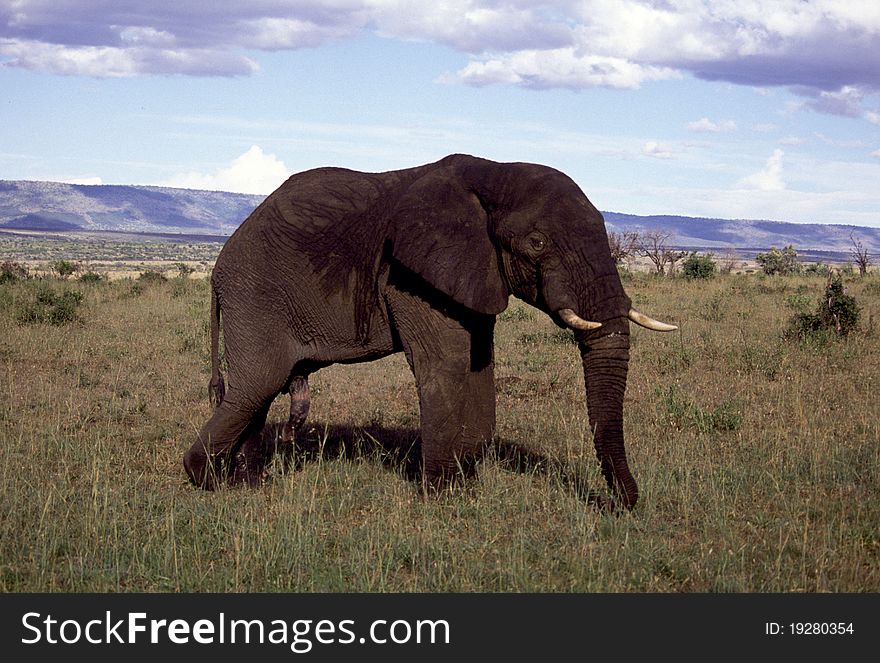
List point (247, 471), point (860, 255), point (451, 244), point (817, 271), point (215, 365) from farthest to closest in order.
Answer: point (817, 271) → point (860, 255) → point (215, 365) → point (247, 471) → point (451, 244)

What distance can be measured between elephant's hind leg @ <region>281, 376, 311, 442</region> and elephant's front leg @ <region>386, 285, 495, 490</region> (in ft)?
5.46

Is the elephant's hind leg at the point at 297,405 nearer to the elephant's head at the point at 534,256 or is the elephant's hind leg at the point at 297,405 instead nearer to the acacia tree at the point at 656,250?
the elephant's head at the point at 534,256

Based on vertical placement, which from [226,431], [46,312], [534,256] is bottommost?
[46,312]

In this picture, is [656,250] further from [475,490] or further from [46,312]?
[475,490]

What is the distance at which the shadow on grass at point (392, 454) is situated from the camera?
802cm

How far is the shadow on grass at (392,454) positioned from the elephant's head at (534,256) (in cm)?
89

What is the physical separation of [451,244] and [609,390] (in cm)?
147

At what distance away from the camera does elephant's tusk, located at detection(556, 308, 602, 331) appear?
21.7ft

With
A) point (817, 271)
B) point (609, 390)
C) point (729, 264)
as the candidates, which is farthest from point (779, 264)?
point (609, 390)

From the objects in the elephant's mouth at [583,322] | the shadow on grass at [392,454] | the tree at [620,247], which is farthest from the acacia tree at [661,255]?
the elephant's mouth at [583,322]

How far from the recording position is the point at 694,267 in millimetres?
34812

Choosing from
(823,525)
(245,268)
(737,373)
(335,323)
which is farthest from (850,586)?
(737,373)

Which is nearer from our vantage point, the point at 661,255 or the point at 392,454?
the point at 392,454

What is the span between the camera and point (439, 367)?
737 centimetres
